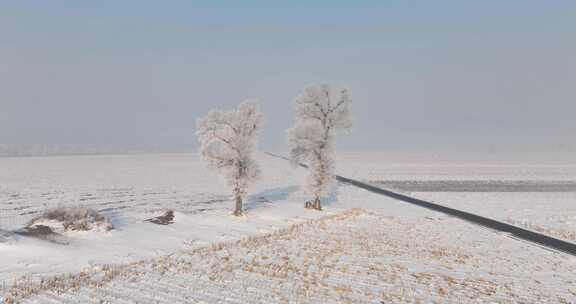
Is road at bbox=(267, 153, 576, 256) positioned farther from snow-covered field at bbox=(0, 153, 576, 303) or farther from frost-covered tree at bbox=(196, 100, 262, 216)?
frost-covered tree at bbox=(196, 100, 262, 216)

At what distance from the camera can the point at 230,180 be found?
28.4m

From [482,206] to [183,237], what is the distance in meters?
33.7

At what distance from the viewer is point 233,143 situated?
1115 inches

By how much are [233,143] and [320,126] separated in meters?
8.77

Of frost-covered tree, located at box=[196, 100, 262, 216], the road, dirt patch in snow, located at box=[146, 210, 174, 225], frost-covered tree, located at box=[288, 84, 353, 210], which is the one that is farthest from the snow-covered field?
frost-covered tree, located at box=[288, 84, 353, 210]

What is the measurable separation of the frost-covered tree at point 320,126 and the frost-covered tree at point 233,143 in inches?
236

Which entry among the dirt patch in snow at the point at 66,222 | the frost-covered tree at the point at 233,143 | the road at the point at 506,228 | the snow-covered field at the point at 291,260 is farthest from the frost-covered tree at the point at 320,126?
the dirt patch in snow at the point at 66,222

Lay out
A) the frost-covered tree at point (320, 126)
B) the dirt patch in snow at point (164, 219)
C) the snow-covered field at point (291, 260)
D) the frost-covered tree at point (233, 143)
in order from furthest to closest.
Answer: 1. the frost-covered tree at point (320, 126)
2. the frost-covered tree at point (233, 143)
3. the dirt patch in snow at point (164, 219)
4. the snow-covered field at point (291, 260)

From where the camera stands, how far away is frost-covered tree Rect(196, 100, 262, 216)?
28.2 metres

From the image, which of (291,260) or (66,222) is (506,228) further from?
(66,222)

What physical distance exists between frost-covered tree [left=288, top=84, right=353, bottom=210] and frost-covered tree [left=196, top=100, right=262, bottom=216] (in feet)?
19.7

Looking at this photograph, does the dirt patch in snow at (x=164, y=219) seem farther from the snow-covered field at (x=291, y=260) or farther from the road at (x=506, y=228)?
the road at (x=506, y=228)

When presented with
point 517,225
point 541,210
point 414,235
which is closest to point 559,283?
point 414,235

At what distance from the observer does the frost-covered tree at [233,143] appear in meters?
28.2
